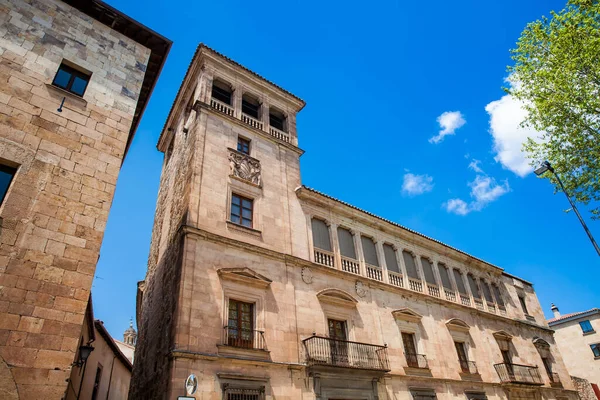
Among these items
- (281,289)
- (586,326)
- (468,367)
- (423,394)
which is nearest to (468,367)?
(468,367)

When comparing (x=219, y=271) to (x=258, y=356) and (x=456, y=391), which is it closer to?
(x=258, y=356)

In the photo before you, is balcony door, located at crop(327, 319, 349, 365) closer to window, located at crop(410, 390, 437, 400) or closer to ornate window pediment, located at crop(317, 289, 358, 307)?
ornate window pediment, located at crop(317, 289, 358, 307)

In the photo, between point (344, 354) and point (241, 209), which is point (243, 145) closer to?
point (241, 209)

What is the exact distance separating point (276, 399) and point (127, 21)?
42.0ft

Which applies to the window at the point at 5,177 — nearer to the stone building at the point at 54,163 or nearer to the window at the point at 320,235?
the stone building at the point at 54,163

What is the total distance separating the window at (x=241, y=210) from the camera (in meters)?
14.6

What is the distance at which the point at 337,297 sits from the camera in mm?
15461

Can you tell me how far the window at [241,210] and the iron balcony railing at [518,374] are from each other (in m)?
15.8

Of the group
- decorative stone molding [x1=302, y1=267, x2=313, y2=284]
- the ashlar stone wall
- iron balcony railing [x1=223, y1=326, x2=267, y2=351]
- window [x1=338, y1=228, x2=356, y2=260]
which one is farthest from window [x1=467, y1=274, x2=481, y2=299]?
the ashlar stone wall

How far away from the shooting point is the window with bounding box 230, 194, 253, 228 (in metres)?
14.6

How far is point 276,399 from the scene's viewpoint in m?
11.6

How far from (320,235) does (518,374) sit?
557 inches

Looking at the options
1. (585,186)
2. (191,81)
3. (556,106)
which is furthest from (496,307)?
(191,81)

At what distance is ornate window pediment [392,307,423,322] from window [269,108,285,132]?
420 inches
